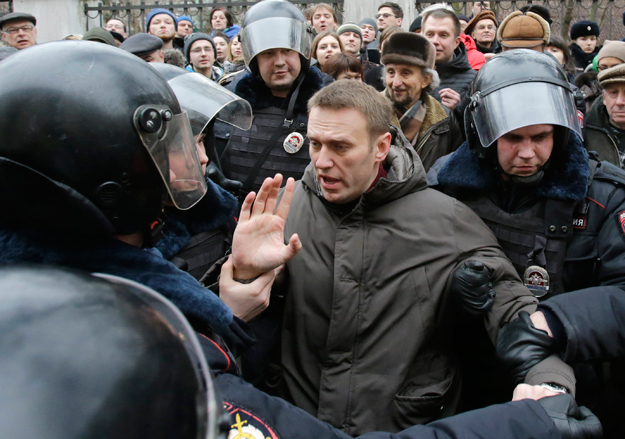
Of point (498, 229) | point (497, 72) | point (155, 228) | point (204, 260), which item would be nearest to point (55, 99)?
point (155, 228)

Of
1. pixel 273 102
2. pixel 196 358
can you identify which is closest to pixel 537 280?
pixel 196 358

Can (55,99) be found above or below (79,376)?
above

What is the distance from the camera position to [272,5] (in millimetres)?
4434

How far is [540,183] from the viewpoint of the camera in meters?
2.42

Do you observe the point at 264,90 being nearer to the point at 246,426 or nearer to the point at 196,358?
the point at 246,426

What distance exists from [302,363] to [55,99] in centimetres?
139

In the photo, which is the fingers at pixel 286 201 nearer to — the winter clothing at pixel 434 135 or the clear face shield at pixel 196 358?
the clear face shield at pixel 196 358

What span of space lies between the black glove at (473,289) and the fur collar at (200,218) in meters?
1.11

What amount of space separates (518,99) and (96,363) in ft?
7.21

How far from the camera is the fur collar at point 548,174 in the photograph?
2.31 m

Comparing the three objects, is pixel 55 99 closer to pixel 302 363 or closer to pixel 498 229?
pixel 302 363

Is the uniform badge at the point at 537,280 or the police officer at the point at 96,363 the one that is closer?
the police officer at the point at 96,363

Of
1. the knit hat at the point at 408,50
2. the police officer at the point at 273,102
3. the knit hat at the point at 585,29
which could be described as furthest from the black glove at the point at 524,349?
the knit hat at the point at 585,29

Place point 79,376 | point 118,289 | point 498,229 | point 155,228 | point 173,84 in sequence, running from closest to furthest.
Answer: point 79,376
point 118,289
point 155,228
point 498,229
point 173,84
